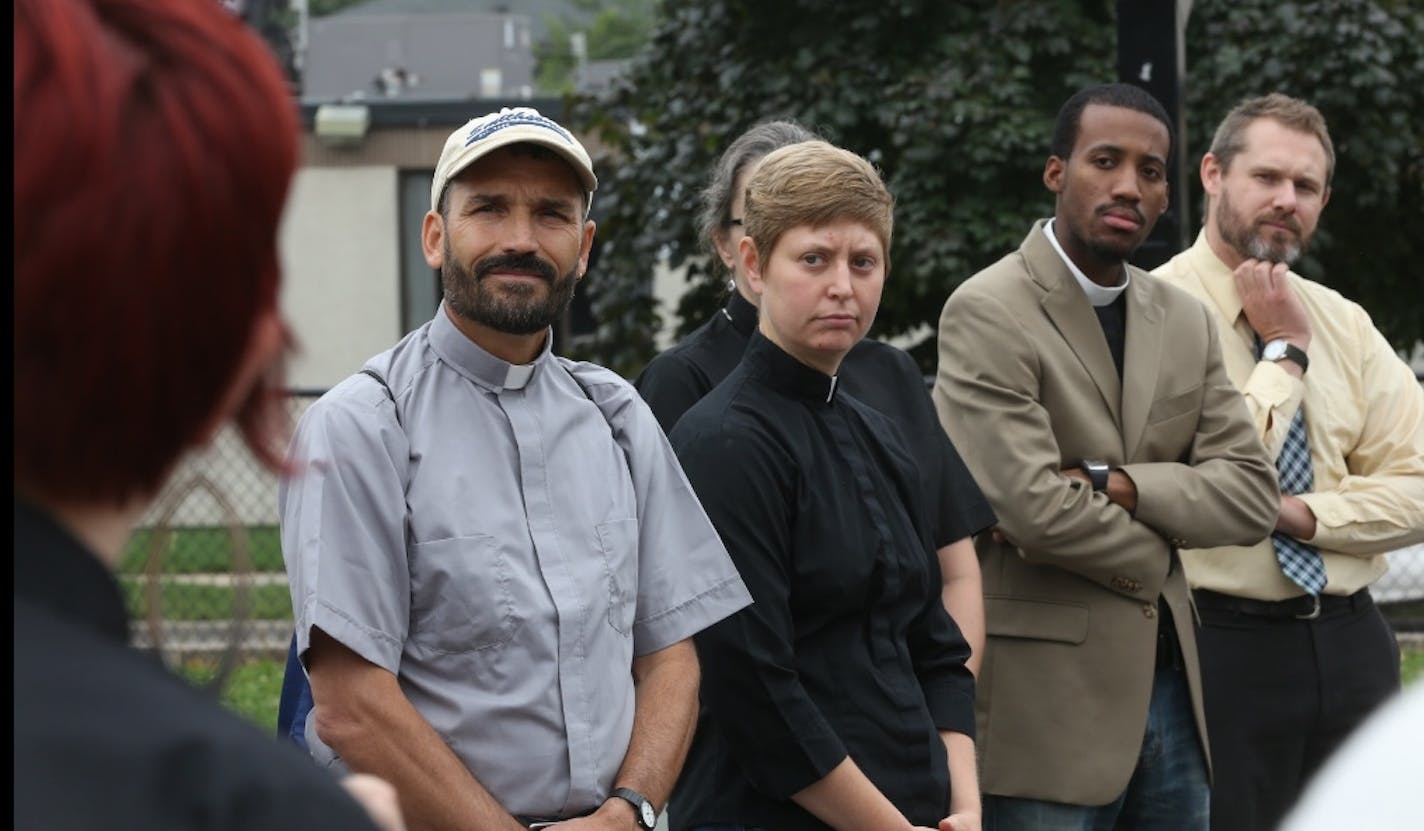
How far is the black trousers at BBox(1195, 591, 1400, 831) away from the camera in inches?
188

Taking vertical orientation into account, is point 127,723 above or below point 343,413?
above

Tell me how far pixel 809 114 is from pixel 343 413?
8413mm

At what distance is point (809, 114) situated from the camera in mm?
11266

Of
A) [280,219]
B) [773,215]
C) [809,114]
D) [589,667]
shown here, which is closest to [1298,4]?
[809,114]

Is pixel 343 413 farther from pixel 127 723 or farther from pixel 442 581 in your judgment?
pixel 127 723

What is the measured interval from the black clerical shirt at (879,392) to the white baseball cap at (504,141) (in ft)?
2.85

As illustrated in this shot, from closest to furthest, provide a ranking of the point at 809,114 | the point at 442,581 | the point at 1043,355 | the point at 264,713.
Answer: the point at 442,581 < the point at 1043,355 < the point at 264,713 < the point at 809,114

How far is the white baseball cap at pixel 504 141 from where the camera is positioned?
3.39 metres

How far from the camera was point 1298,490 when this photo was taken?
16.3ft

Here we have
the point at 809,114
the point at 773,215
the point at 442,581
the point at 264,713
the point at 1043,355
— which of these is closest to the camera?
the point at 442,581

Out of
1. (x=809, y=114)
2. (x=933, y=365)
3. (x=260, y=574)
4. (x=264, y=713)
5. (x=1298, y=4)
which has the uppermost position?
(x=1298, y=4)

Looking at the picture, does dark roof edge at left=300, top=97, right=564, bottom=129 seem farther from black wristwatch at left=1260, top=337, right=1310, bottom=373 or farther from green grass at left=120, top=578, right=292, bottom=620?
black wristwatch at left=1260, top=337, right=1310, bottom=373

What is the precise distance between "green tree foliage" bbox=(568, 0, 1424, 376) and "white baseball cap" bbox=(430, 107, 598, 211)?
A: 763cm

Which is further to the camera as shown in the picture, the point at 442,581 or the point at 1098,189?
the point at 1098,189
